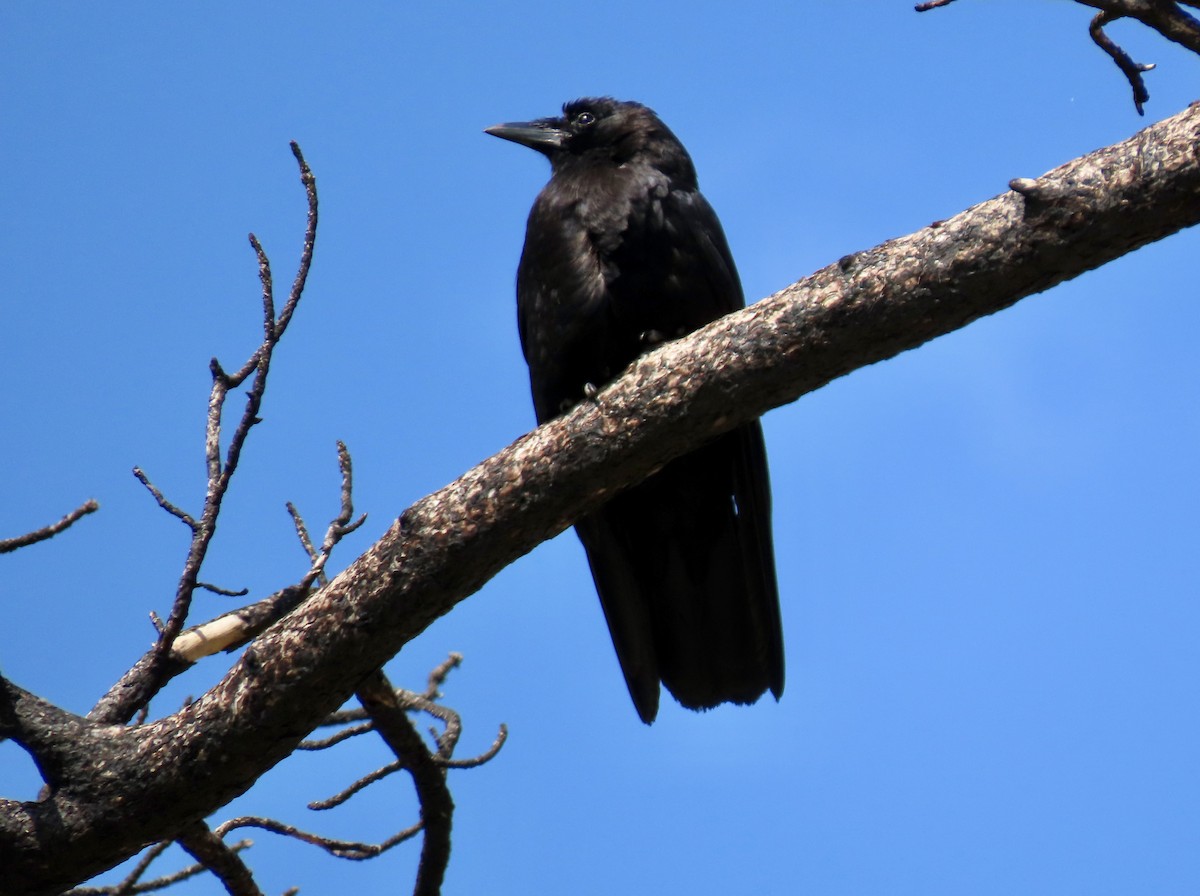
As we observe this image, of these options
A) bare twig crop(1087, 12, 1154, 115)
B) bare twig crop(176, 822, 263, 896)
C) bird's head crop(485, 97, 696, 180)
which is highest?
bird's head crop(485, 97, 696, 180)

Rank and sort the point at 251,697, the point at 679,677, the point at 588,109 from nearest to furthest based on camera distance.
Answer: the point at 251,697 → the point at 679,677 → the point at 588,109

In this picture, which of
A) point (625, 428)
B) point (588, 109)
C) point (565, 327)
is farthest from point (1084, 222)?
point (588, 109)

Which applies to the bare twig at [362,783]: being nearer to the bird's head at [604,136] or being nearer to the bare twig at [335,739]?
the bare twig at [335,739]

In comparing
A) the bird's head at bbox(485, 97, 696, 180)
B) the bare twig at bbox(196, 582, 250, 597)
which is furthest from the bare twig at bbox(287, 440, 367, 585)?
the bird's head at bbox(485, 97, 696, 180)

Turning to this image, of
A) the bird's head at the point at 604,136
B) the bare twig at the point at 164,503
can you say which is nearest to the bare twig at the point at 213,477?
the bare twig at the point at 164,503

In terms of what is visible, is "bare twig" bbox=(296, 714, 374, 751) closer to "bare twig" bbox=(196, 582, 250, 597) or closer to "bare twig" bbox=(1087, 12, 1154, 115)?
"bare twig" bbox=(196, 582, 250, 597)

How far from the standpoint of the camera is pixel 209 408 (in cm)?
342

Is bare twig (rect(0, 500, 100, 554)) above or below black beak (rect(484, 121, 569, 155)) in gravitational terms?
below

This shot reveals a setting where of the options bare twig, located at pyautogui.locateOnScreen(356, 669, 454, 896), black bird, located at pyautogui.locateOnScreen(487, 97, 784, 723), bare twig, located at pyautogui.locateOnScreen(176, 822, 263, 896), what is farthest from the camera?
black bird, located at pyautogui.locateOnScreen(487, 97, 784, 723)

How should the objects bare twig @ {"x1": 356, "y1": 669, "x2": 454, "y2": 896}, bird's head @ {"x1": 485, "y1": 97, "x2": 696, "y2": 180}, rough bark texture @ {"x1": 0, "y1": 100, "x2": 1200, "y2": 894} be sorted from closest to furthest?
rough bark texture @ {"x1": 0, "y1": 100, "x2": 1200, "y2": 894} < bare twig @ {"x1": 356, "y1": 669, "x2": 454, "y2": 896} < bird's head @ {"x1": 485, "y1": 97, "x2": 696, "y2": 180}

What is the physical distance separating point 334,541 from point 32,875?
1.06 m

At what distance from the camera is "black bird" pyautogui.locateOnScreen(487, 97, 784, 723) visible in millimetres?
4188

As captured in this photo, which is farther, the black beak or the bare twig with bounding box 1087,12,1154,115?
the black beak

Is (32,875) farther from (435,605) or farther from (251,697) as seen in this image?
(435,605)
